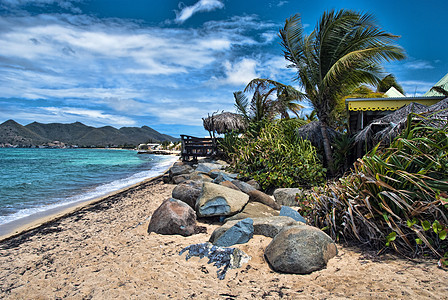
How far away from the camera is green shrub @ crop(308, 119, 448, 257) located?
2627mm

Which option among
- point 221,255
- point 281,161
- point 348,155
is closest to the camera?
point 221,255

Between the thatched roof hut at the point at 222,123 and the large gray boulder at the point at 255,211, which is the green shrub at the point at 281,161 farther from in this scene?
the thatched roof hut at the point at 222,123

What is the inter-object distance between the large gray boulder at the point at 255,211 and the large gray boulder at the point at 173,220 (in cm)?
79

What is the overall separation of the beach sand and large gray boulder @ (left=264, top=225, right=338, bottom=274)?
72mm

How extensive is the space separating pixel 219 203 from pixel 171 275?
2.05 metres

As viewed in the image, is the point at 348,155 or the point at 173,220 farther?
the point at 348,155

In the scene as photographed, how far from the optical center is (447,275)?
224cm

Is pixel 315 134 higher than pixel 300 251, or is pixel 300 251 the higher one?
pixel 315 134

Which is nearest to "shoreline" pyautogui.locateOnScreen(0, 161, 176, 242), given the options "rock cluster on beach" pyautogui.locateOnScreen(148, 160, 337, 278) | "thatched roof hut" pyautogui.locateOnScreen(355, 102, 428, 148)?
"rock cluster on beach" pyautogui.locateOnScreen(148, 160, 337, 278)

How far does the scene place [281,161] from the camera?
24.6ft

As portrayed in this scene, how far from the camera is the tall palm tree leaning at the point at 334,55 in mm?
7914

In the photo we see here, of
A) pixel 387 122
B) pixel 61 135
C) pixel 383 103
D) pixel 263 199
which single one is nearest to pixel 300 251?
pixel 263 199

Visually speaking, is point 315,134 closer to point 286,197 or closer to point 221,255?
point 286,197

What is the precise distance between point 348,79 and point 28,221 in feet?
33.9
